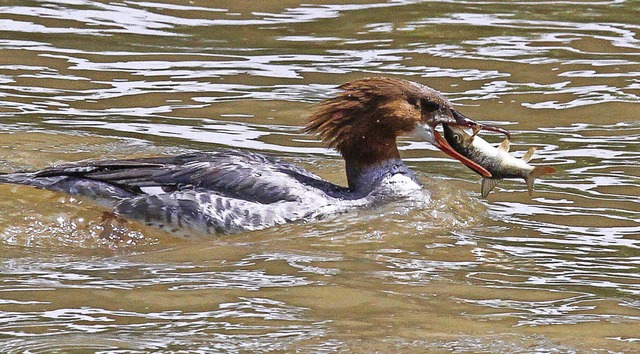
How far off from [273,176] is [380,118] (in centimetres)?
83

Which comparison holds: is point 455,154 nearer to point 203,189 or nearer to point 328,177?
point 328,177

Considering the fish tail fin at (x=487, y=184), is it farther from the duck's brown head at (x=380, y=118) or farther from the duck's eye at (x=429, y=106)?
the duck's eye at (x=429, y=106)

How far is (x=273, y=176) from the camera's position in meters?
8.42

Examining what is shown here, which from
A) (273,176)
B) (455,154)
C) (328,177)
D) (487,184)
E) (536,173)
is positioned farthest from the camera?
(328,177)

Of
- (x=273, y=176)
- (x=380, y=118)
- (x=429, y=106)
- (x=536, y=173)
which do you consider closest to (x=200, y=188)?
(x=273, y=176)

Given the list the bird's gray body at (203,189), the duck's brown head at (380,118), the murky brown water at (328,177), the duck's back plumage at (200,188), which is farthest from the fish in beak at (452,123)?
the duck's back plumage at (200,188)

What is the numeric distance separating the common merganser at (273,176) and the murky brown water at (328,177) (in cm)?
14

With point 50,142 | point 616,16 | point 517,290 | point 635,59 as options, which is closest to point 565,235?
point 517,290

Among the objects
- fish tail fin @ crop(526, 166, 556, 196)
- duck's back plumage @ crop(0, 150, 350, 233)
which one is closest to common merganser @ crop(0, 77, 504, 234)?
duck's back plumage @ crop(0, 150, 350, 233)

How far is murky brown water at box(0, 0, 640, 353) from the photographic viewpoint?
6.38 metres

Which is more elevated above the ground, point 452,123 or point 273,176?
point 452,123

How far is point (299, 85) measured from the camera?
456 inches

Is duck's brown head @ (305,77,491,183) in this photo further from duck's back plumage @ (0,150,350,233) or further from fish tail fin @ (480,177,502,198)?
duck's back plumage @ (0,150,350,233)

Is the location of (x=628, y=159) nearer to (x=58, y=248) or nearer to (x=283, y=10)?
(x=58, y=248)
